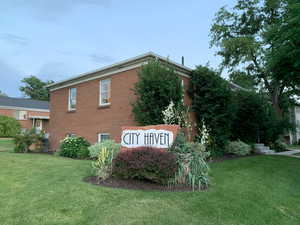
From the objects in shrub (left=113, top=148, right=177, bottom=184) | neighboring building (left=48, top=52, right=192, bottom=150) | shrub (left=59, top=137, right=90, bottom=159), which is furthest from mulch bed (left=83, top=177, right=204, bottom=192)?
shrub (left=59, top=137, right=90, bottom=159)

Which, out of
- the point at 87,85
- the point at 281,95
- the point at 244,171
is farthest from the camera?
the point at 281,95

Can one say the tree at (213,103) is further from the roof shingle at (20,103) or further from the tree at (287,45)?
the roof shingle at (20,103)

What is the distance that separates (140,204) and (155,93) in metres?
5.27

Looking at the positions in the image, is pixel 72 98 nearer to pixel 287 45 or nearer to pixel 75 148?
pixel 75 148

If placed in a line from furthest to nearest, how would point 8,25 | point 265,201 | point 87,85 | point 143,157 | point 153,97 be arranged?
point 87,85 → point 8,25 → point 153,97 → point 143,157 → point 265,201

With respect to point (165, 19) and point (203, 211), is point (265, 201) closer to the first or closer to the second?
point (203, 211)

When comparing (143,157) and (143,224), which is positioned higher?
(143,157)

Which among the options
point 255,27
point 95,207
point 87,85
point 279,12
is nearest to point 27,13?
point 87,85

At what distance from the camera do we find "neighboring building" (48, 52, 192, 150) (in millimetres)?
10062

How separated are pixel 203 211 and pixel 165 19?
11143 mm

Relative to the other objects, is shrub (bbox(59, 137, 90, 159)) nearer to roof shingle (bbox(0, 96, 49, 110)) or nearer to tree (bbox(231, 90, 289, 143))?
tree (bbox(231, 90, 289, 143))

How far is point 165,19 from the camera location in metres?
12.1

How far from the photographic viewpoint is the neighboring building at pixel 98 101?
10062 millimetres

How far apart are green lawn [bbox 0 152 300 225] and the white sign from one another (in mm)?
1542
